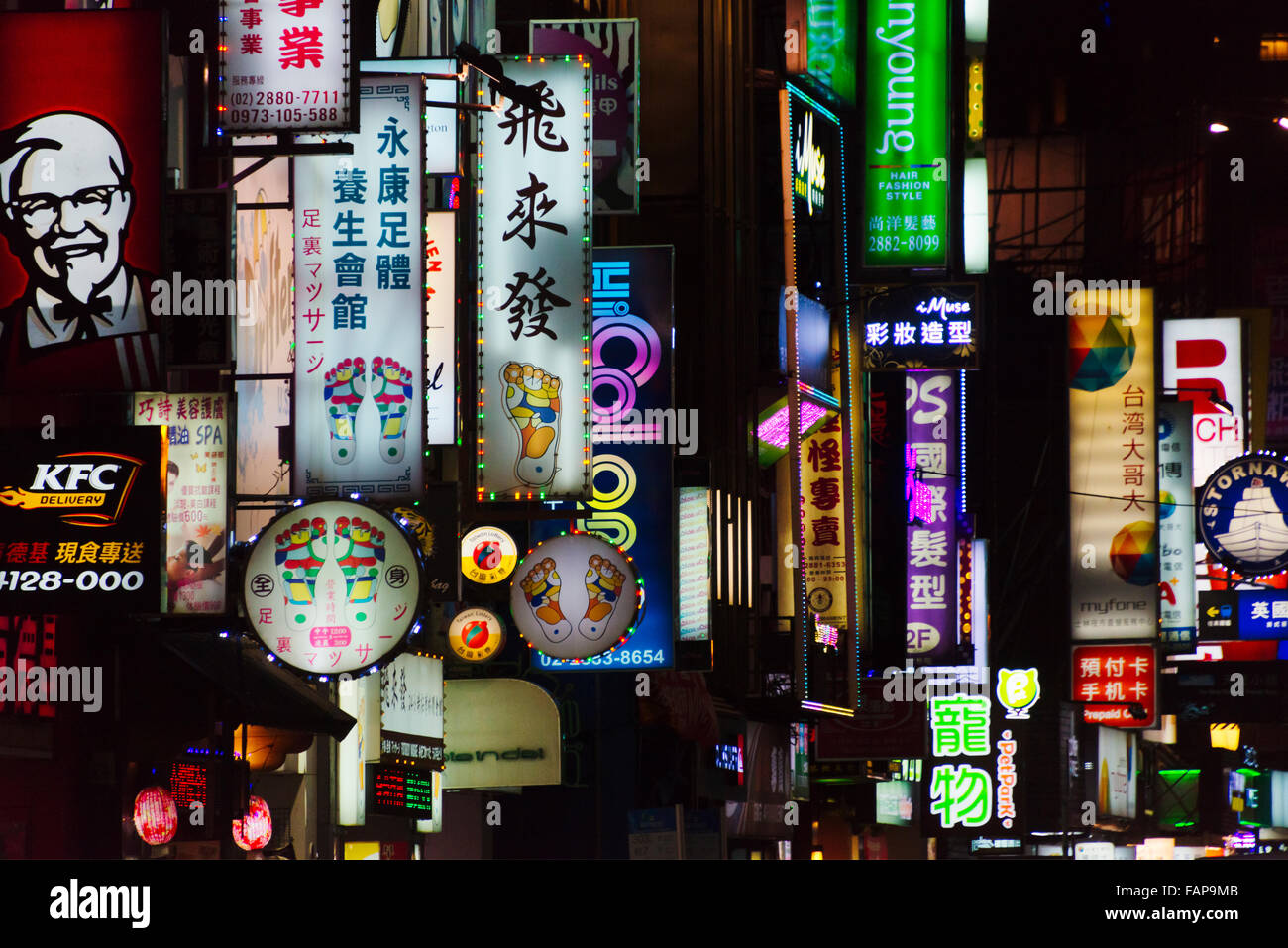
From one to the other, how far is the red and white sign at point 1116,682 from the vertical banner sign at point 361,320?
22.0 m

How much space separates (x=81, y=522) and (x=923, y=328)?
1862 centimetres

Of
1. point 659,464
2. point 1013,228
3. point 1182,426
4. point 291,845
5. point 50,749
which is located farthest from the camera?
point 1013,228

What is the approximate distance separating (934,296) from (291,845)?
48.3 ft

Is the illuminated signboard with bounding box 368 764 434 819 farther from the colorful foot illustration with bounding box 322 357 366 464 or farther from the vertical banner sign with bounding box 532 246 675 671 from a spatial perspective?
the colorful foot illustration with bounding box 322 357 366 464

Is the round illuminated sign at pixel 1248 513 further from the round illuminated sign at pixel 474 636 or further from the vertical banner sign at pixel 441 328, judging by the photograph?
the vertical banner sign at pixel 441 328

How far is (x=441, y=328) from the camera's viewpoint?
1777 cm

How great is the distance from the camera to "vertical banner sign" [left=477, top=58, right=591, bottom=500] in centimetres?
1642

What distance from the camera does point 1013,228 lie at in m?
48.5

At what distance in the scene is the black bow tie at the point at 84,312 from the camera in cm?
1280

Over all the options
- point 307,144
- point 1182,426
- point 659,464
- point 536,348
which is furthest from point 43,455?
point 1182,426

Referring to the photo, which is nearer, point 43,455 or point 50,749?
point 43,455

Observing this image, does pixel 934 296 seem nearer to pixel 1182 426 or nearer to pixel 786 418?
pixel 786 418

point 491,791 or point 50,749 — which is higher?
point 50,749

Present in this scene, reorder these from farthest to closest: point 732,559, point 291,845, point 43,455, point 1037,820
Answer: point 1037,820, point 732,559, point 291,845, point 43,455
